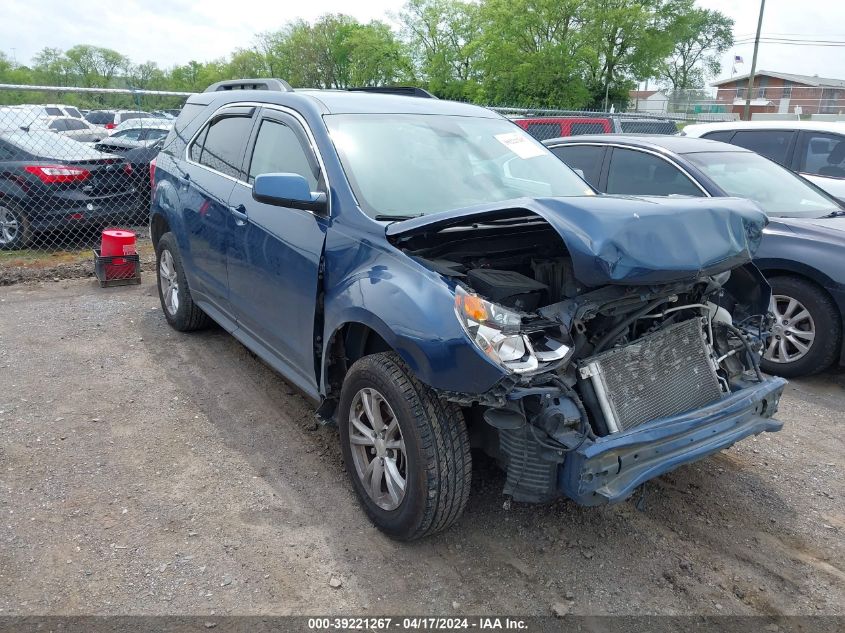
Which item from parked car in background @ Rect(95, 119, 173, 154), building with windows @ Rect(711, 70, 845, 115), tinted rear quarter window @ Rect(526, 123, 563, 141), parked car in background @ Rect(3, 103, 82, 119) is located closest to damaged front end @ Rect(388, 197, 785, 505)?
tinted rear quarter window @ Rect(526, 123, 563, 141)

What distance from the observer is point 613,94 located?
1945 inches

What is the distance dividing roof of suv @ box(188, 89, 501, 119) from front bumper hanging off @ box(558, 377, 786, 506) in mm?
2323

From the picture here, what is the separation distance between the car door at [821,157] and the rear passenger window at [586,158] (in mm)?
3037

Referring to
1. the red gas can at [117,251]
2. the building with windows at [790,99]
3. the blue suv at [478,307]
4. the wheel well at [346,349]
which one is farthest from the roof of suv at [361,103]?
the building with windows at [790,99]

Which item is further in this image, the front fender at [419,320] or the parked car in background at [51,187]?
the parked car in background at [51,187]

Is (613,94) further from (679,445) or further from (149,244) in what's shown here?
(679,445)

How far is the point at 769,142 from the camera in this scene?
25.1ft

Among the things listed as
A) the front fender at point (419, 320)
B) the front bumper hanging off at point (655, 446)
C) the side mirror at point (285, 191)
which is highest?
the side mirror at point (285, 191)

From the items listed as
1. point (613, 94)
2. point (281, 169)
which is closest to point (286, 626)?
point (281, 169)

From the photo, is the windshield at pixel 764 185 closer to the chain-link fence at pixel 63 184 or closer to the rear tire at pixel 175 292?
the chain-link fence at pixel 63 184

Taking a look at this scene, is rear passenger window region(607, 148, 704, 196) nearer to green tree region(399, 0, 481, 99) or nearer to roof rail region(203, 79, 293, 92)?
roof rail region(203, 79, 293, 92)

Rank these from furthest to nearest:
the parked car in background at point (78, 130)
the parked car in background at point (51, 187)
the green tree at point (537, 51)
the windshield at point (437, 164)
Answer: the green tree at point (537, 51), the parked car in background at point (78, 130), the parked car in background at point (51, 187), the windshield at point (437, 164)

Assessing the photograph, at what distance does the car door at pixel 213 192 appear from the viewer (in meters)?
4.27

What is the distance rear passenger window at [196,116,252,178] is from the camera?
168 inches
